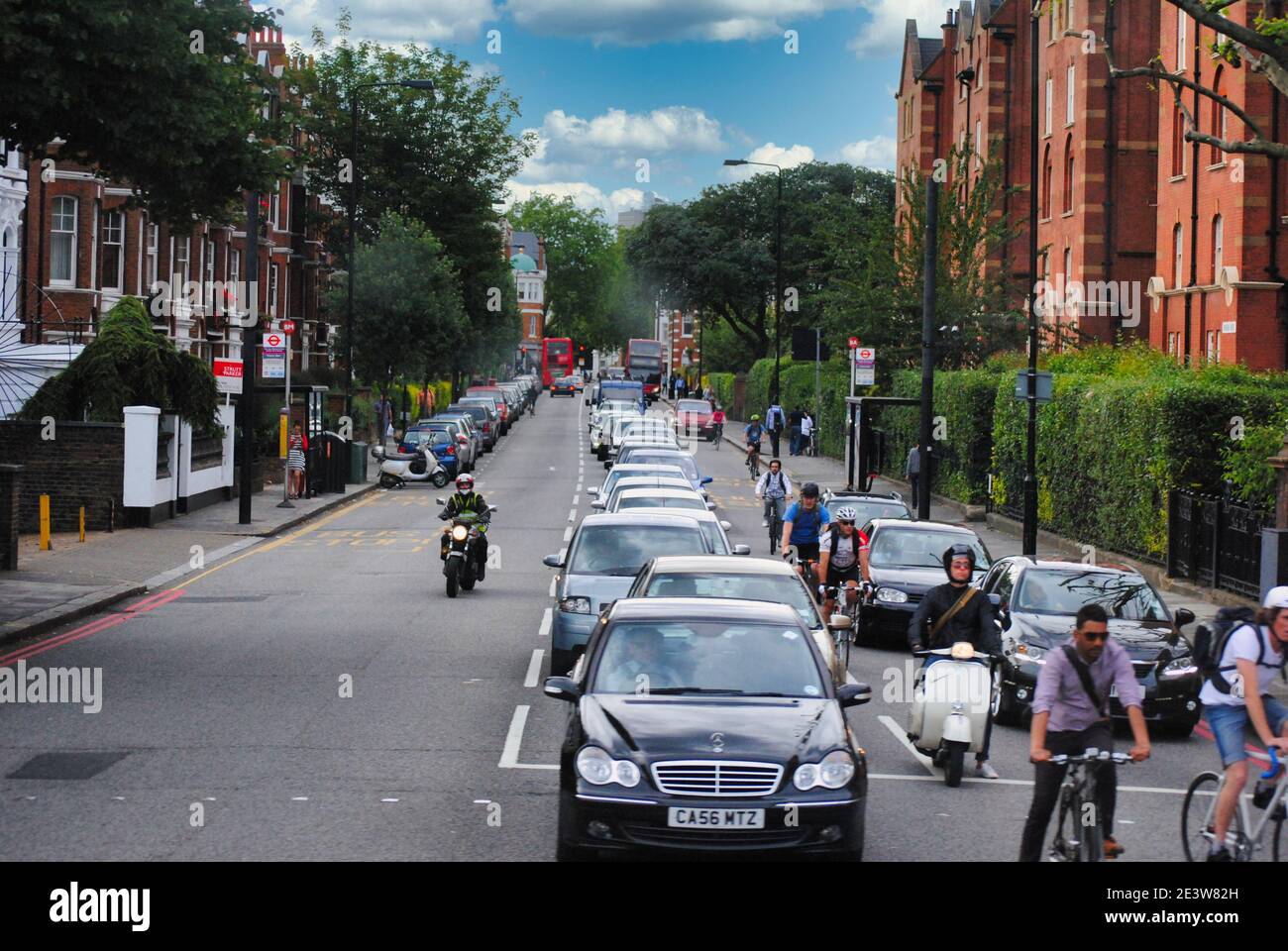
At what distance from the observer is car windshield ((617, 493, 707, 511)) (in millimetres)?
23203

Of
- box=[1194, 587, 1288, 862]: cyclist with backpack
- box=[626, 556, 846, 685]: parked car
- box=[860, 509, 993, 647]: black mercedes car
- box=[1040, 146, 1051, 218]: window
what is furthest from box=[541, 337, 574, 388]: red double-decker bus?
box=[1194, 587, 1288, 862]: cyclist with backpack

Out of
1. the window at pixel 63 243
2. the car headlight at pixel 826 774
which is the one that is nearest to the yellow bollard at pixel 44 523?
the window at pixel 63 243

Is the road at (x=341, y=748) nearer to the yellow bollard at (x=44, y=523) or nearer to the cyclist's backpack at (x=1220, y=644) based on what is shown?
the cyclist's backpack at (x=1220, y=644)

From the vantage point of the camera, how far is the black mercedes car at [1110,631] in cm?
1434

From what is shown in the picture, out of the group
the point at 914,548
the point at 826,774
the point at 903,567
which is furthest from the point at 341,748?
the point at 914,548

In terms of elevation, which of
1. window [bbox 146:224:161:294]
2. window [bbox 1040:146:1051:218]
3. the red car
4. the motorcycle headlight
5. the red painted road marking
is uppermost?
→ window [bbox 1040:146:1051:218]

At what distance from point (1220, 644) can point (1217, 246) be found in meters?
37.4

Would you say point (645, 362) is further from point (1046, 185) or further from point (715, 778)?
point (715, 778)

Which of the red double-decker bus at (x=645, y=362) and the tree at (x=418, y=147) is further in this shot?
the red double-decker bus at (x=645, y=362)

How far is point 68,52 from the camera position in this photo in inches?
651

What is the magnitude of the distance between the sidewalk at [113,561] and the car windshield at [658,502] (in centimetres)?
680

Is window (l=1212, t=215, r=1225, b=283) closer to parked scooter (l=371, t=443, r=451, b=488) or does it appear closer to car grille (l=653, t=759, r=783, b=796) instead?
parked scooter (l=371, t=443, r=451, b=488)

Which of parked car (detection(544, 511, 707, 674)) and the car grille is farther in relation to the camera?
parked car (detection(544, 511, 707, 674))

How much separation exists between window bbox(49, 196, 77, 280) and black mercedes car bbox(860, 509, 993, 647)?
27.2 m
